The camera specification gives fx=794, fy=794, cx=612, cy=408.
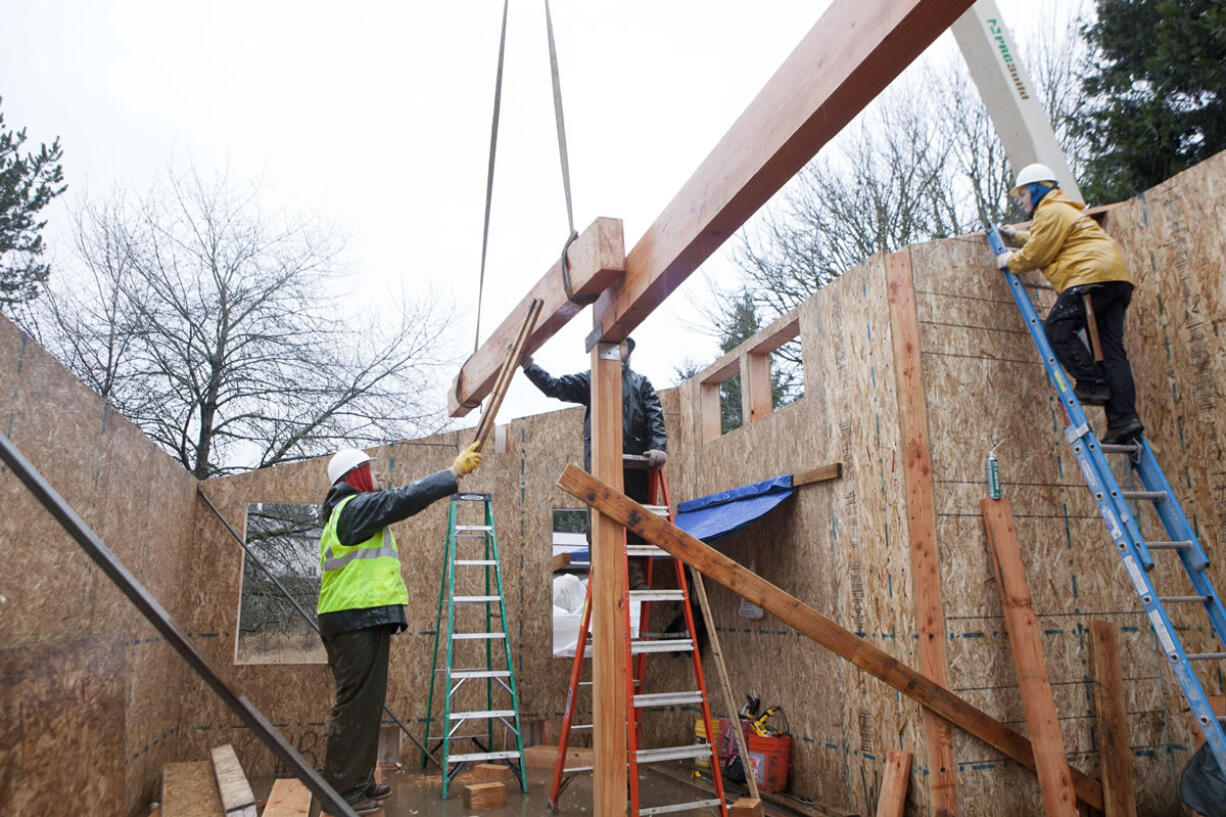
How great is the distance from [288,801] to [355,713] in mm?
915

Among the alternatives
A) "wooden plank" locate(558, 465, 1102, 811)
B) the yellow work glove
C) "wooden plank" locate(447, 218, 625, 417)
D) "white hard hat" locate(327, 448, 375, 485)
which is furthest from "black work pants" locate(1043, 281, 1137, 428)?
"white hard hat" locate(327, 448, 375, 485)

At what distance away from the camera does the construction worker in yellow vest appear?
3.88 metres

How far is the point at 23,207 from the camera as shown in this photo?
→ 40.0 feet

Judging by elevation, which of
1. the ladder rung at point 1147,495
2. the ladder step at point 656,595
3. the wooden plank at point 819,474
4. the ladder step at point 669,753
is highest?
the wooden plank at point 819,474

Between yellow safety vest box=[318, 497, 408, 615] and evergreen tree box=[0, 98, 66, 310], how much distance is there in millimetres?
10485

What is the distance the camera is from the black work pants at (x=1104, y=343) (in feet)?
13.1

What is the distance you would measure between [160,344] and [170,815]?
8.89 metres

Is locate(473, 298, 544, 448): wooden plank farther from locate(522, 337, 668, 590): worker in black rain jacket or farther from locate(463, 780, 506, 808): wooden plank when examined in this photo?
locate(463, 780, 506, 808): wooden plank

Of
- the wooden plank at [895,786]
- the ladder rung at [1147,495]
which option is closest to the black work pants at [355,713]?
the wooden plank at [895,786]

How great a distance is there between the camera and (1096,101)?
8906 millimetres

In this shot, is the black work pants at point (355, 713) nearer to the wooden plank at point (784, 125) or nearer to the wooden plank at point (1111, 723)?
the wooden plank at point (784, 125)

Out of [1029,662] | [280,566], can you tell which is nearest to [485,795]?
[1029,662]

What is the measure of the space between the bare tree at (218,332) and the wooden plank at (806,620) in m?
9.54

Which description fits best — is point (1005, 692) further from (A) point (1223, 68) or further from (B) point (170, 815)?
(A) point (1223, 68)
